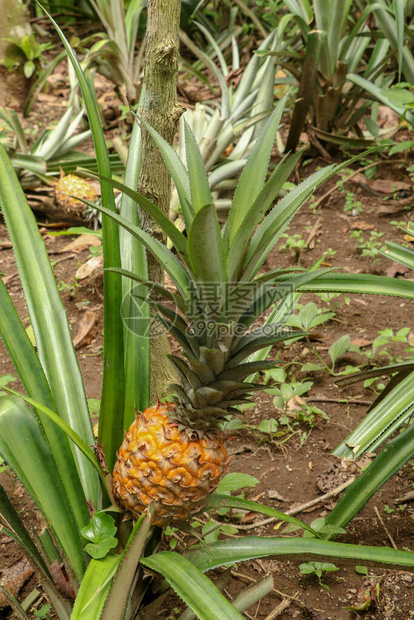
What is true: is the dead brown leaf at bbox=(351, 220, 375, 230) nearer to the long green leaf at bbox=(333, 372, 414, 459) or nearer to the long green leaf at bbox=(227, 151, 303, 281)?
the long green leaf at bbox=(333, 372, 414, 459)

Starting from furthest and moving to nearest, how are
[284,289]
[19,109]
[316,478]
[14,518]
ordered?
[19,109] < [316,478] < [14,518] < [284,289]

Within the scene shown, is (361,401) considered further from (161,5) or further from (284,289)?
(161,5)

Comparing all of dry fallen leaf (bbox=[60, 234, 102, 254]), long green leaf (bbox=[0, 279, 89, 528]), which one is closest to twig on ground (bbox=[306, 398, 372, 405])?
long green leaf (bbox=[0, 279, 89, 528])

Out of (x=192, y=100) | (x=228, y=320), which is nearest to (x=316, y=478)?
(x=228, y=320)

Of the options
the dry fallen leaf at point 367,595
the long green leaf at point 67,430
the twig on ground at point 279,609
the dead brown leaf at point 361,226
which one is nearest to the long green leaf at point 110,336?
the long green leaf at point 67,430

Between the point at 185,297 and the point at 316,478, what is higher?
the point at 185,297

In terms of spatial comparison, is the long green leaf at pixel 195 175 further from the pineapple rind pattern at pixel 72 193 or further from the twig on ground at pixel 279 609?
the pineapple rind pattern at pixel 72 193

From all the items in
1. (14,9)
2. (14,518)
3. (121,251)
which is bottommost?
(14,518)

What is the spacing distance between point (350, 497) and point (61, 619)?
0.65m

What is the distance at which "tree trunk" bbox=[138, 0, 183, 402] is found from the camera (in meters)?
1.39

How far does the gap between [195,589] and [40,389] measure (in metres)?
0.48

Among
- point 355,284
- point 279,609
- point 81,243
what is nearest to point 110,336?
point 355,284

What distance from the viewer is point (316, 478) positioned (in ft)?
5.51

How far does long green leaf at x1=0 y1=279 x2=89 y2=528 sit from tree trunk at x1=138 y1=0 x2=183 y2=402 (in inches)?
11.8
